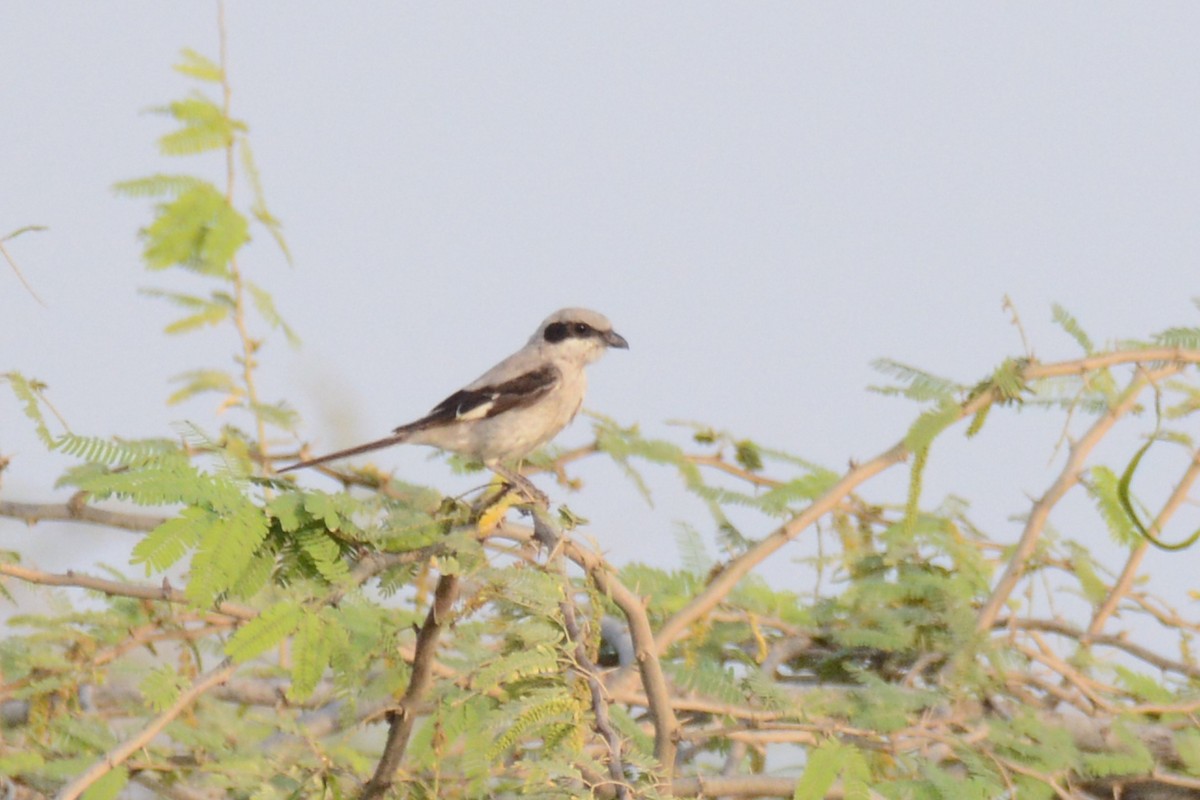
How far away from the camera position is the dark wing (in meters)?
4.83

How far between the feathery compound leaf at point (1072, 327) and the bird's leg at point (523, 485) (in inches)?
54.5

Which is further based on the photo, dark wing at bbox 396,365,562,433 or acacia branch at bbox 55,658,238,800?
dark wing at bbox 396,365,562,433

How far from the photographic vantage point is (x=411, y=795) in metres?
2.96

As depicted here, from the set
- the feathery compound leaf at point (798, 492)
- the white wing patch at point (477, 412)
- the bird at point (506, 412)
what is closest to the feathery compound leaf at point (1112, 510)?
the feathery compound leaf at point (798, 492)

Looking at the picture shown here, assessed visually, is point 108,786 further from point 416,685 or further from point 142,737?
point 416,685

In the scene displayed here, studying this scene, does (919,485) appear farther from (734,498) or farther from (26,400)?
(26,400)

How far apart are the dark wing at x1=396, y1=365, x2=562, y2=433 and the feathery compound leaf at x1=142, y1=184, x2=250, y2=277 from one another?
2.66 feet

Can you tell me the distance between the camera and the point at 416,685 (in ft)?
8.82

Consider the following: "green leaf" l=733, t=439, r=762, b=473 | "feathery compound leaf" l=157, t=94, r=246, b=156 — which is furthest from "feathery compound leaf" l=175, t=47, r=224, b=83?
A: "green leaf" l=733, t=439, r=762, b=473

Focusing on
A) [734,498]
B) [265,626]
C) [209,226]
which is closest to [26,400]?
[265,626]

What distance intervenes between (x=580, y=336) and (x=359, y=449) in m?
1.24

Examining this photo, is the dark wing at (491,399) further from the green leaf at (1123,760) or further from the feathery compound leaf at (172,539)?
the feathery compound leaf at (172,539)

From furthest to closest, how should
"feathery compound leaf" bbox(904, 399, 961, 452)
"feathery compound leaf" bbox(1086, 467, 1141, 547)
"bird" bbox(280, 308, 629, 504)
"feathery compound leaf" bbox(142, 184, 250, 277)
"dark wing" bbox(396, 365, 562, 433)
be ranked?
"dark wing" bbox(396, 365, 562, 433) → "bird" bbox(280, 308, 629, 504) → "feathery compound leaf" bbox(142, 184, 250, 277) → "feathery compound leaf" bbox(1086, 467, 1141, 547) → "feathery compound leaf" bbox(904, 399, 961, 452)

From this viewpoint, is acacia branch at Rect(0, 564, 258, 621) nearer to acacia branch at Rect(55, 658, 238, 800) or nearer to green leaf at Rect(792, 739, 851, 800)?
acacia branch at Rect(55, 658, 238, 800)
